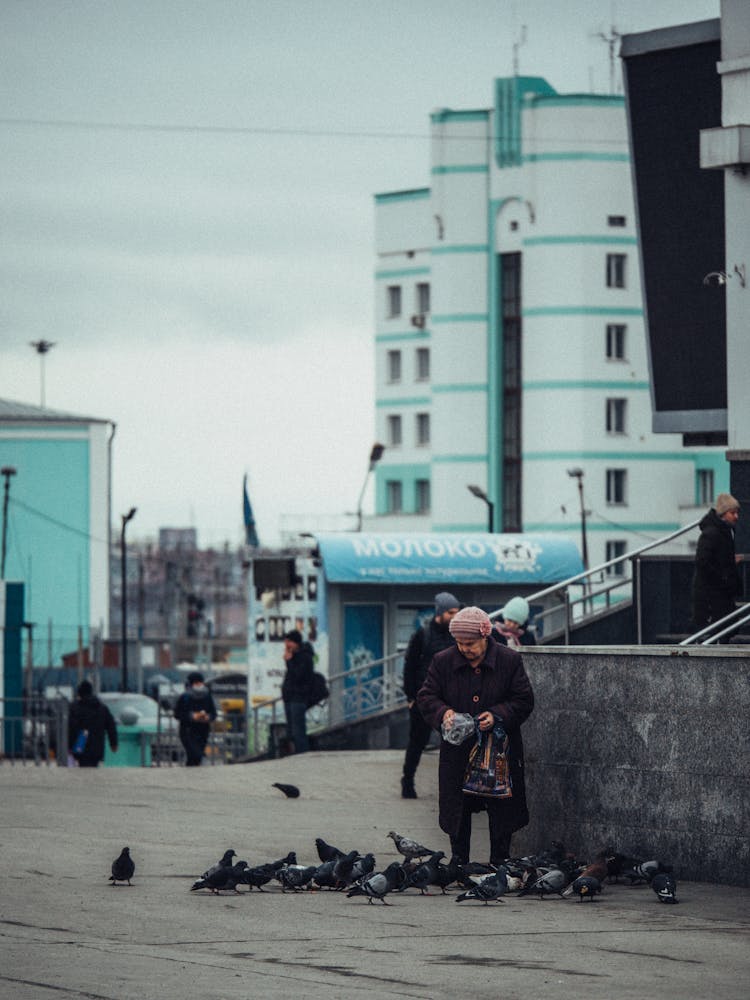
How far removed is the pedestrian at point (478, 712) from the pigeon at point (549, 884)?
1.85 feet

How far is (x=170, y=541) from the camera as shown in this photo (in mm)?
142750

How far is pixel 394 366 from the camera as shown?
9400 centimetres

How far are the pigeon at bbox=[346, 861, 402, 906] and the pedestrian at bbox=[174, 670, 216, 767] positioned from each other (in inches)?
575

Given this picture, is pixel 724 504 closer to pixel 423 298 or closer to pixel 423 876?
pixel 423 876

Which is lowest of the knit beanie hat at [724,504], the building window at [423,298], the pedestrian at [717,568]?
the pedestrian at [717,568]

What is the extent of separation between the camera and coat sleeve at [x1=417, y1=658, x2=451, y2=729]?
12.1m

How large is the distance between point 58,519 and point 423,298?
18413 mm

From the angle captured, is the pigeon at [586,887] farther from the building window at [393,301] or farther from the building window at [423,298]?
the building window at [393,301]

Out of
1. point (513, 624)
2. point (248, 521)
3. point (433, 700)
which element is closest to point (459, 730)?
point (433, 700)

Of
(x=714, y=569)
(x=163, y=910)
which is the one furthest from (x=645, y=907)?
(x=714, y=569)

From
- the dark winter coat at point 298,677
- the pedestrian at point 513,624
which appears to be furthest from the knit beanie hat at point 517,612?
the dark winter coat at point 298,677

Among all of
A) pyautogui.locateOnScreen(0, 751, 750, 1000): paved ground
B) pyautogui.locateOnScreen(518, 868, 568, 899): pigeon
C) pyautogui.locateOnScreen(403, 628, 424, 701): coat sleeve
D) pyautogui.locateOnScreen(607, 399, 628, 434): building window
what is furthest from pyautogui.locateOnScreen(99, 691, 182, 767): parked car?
pyautogui.locateOnScreen(607, 399, 628, 434): building window

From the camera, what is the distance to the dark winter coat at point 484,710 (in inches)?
475

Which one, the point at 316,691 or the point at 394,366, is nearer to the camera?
the point at 316,691
